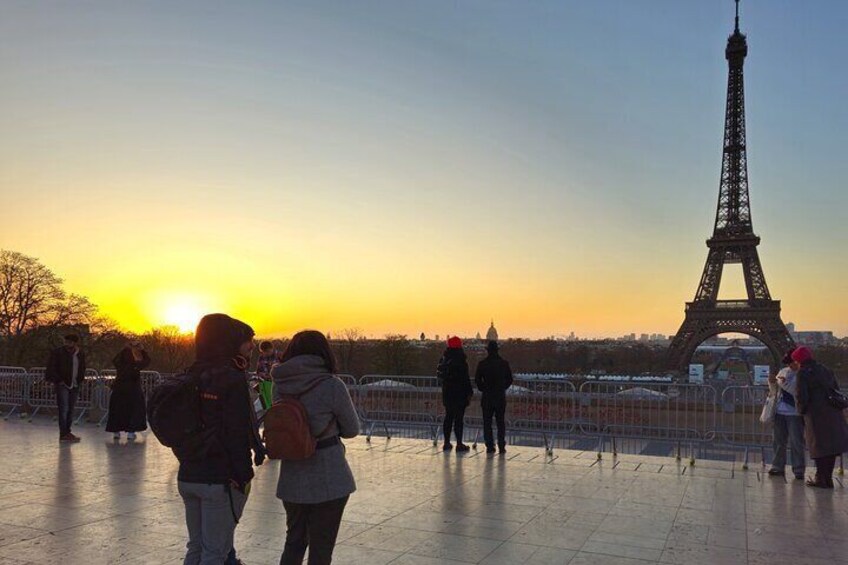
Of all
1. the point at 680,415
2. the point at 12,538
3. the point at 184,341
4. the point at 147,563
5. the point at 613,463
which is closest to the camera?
the point at 147,563

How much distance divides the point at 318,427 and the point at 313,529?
0.55m

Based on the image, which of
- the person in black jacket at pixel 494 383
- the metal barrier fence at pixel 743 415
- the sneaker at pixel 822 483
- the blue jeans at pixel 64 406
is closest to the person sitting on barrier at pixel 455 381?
the person in black jacket at pixel 494 383

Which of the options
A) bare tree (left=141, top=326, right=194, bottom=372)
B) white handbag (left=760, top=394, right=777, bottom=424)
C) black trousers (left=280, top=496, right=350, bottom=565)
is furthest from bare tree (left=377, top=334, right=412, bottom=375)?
black trousers (left=280, top=496, right=350, bottom=565)

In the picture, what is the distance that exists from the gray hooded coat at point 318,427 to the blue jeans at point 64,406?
29.1 ft

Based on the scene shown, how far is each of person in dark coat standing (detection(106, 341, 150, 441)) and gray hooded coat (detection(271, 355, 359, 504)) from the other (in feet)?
27.8

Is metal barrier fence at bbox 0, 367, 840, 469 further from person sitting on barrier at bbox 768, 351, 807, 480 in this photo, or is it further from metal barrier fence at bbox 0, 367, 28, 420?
metal barrier fence at bbox 0, 367, 28, 420

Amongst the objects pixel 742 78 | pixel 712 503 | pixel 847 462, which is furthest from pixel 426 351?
pixel 712 503

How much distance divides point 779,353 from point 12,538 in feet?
179

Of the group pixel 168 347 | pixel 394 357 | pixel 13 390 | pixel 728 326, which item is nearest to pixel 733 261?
pixel 728 326

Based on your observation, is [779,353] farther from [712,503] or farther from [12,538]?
[12,538]

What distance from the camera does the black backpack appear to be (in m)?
3.37

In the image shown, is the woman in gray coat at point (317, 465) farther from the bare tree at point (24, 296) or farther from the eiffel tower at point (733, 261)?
the eiffel tower at point (733, 261)

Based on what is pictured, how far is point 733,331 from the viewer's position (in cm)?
5403

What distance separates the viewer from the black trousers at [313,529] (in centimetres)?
357
